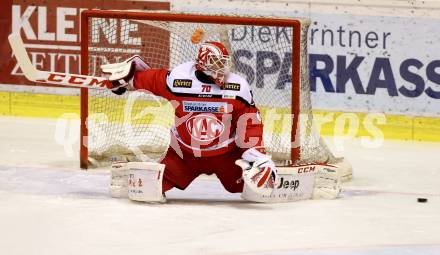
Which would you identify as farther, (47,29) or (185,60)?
(47,29)

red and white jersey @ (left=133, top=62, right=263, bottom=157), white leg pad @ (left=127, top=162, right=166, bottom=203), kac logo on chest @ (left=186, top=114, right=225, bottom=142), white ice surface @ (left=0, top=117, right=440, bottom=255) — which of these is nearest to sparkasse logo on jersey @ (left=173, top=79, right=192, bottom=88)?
red and white jersey @ (left=133, top=62, right=263, bottom=157)

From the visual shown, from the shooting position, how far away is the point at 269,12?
959 centimetres

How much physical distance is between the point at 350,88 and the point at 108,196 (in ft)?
9.50

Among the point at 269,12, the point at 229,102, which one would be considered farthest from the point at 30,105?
the point at 229,102

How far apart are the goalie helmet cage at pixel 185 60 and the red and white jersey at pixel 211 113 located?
0.98m

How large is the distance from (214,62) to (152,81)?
0.40 meters

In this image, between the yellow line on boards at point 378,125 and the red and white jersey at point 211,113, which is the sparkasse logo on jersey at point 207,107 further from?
the yellow line on boards at point 378,125

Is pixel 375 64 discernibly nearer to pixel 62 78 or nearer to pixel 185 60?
pixel 185 60

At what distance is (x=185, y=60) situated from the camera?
8406 millimetres

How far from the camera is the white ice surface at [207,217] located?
5.82 meters

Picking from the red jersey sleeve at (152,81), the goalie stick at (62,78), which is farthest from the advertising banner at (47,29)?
Result: the red jersey sleeve at (152,81)

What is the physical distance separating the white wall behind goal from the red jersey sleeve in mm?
2715

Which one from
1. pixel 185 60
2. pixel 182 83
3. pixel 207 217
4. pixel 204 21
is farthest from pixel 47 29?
pixel 207 217

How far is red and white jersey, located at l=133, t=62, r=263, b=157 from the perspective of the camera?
670 centimetres
